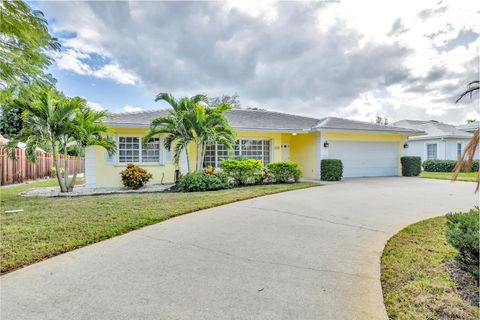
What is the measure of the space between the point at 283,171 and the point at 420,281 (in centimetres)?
1027

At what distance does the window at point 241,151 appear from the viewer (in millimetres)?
14914

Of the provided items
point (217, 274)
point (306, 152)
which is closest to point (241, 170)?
point (306, 152)

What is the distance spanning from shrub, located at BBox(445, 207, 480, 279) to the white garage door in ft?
42.8

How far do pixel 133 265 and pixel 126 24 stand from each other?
10509mm

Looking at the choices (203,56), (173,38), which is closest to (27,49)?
(173,38)

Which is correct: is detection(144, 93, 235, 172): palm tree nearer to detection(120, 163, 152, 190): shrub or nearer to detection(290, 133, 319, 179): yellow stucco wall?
detection(120, 163, 152, 190): shrub

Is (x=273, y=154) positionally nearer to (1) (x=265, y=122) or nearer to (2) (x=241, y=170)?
(1) (x=265, y=122)

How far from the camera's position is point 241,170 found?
40.6ft

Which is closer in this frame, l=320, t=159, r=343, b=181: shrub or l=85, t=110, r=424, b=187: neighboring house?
l=85, t=110, r=424, b=187: neighboring house

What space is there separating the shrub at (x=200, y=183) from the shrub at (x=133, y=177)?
1.86 m

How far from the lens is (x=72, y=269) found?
11.8ft

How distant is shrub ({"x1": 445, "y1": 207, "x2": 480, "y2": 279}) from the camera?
9.80ft

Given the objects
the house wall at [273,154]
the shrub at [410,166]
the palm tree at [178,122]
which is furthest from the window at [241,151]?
the shrub at [410,166]

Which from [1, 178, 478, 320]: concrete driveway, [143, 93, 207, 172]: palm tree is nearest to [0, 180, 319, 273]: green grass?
[1, 178, 478, 320]: concrete driveway
